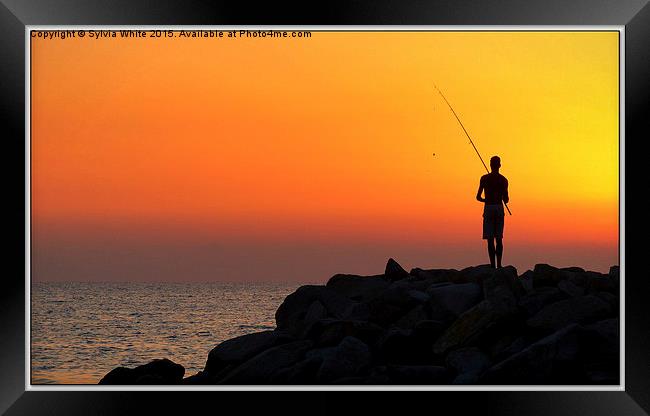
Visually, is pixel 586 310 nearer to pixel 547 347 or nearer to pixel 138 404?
pixel 547 347

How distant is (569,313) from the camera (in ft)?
26.7

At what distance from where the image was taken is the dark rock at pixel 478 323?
789 cm

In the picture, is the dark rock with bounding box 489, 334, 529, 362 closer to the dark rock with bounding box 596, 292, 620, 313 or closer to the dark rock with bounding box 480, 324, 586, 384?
the dark rock with bounding box 480, 324, 586, 384

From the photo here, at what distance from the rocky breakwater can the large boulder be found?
0.02 metres

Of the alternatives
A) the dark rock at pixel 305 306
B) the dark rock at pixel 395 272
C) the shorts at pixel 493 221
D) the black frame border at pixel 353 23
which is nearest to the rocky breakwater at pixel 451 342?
the dark rock at pixel 305 306

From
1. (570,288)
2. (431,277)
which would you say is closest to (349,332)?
(570,288)

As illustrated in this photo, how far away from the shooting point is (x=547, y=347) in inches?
281

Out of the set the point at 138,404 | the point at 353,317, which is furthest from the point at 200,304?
the point at 138,404

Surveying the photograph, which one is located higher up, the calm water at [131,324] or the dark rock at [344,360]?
the dark rock at [344,360]

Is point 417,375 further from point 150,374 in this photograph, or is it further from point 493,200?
point 150,374

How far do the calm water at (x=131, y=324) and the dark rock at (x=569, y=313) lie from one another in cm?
667

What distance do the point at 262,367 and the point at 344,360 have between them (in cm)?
78

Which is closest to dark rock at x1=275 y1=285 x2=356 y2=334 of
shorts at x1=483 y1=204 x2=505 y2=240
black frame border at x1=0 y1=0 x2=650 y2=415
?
shorts at x1=483 y1=204 x2=505 y2=240

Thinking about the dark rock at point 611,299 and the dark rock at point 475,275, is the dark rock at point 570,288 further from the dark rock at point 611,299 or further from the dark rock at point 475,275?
the dark rock at point 475,275
